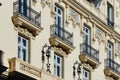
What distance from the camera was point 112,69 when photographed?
40938 millimetres

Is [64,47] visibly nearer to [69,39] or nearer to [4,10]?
[69,39]

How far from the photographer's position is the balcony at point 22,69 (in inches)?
1185

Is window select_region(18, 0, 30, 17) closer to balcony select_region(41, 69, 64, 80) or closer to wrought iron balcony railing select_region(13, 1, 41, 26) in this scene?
wrought iron balcony railing select_region(13, 1, 41, 26)

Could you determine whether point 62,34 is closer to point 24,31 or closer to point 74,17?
point 74,17

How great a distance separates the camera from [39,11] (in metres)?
34.1

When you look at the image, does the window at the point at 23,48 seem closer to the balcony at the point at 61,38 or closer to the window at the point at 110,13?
the balcony at the point at 61,38

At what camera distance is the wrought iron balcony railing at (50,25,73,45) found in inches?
1374

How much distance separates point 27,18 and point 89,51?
298 inches

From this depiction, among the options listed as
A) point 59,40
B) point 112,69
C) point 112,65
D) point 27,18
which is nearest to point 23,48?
point 27,18

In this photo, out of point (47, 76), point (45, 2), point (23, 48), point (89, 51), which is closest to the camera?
point (47, 76)

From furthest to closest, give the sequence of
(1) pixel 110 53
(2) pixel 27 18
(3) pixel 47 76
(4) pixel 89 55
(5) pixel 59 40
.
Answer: (1) pixel 110 53 < (4) pixel 89 55 < (5) pixel 59 40 < (2) pixel 27 18 < (3) pixel 47 76

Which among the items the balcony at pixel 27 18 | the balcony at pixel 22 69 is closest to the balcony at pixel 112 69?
the balcony at pixel 27 18

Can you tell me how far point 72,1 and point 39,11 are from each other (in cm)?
412

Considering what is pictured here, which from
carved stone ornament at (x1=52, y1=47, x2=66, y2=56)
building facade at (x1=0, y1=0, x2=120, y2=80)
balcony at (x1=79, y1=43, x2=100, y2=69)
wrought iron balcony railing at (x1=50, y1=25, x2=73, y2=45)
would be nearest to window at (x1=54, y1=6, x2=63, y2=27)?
building facade at (x1=0, y1=0, x2=120, y2=80)
